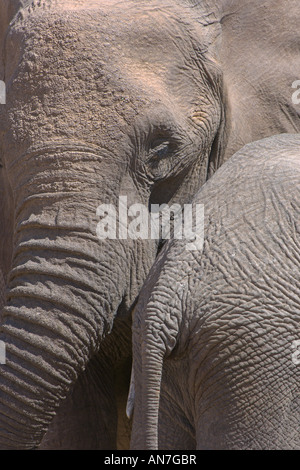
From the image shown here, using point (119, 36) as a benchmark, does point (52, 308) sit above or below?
below

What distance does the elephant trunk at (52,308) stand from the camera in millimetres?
1936

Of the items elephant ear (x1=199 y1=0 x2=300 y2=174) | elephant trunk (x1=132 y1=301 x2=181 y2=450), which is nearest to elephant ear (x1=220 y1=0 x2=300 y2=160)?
elephant ear (x1=199 y1=0 x2=300 y2=174)

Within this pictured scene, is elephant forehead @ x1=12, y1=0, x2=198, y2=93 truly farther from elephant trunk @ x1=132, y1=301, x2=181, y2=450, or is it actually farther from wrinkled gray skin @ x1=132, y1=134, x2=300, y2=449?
elephant trunk @ x1=132, y1=301, x2=181, y2=450

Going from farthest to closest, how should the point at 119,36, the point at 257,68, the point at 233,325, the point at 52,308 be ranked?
the point at 257,68 < the point at 119,36 < the point at 52,308 < the point at 233,325

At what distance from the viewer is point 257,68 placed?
7.52 ft

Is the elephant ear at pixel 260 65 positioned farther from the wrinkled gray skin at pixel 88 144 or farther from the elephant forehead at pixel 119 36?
the elephant forehead at pixel 119 36

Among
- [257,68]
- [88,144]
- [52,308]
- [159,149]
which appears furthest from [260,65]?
[52,308]

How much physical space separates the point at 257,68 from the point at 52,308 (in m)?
0.70

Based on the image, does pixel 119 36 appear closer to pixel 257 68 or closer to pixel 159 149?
pixel 159 149

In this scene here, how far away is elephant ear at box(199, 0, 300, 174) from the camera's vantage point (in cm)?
225

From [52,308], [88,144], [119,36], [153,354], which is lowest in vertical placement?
[153,354]

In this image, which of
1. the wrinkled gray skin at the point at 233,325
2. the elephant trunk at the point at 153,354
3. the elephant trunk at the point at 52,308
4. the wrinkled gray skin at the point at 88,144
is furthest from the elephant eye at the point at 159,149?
the elephant trunk at the point at 153,354

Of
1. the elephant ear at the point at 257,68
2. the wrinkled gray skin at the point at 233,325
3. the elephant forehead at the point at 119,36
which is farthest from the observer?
the elephant ear at the point at 257,68

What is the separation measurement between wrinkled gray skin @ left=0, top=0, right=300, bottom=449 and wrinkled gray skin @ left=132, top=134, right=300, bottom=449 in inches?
7.6
